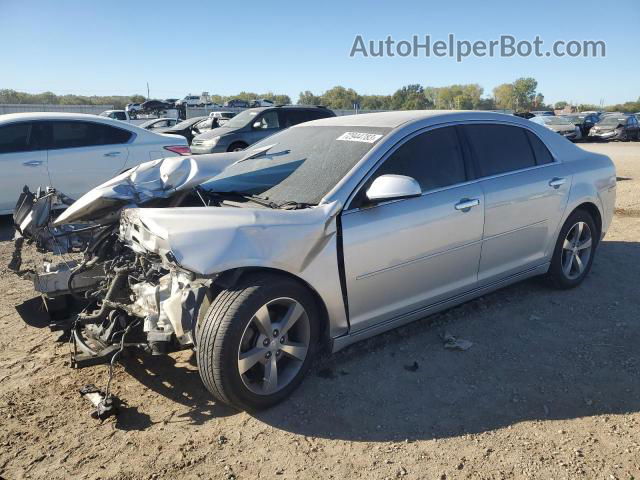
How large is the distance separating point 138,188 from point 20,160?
4548 millimetres

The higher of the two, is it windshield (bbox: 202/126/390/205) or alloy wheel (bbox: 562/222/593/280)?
windshield (bbox: 202/126/390/205)

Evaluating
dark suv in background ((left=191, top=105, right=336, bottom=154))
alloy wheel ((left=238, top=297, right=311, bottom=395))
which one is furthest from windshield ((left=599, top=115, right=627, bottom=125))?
alloy wheel ((left=238, top=297, right=311, bottom=395))

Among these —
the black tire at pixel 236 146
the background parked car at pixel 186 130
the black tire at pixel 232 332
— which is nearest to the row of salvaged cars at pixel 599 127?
the background parked car at pixel 186 130

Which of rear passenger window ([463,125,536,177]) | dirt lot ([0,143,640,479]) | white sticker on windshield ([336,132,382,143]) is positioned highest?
white sticker on windshield ([336,132,382,143])

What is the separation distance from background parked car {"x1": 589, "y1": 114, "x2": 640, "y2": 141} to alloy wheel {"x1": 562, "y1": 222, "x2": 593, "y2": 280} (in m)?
26.1

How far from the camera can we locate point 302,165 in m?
3.64

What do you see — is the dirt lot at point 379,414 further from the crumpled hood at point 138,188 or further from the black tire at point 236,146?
the black tire at point 236,146

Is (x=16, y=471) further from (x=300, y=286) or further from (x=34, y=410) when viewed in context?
(x=300, y=286)

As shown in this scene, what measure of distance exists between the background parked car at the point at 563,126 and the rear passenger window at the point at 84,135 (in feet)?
74.9

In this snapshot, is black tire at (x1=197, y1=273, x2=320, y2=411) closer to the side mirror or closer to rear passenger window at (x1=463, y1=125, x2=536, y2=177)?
the side mirror

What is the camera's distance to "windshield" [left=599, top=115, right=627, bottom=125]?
2689 centimetres

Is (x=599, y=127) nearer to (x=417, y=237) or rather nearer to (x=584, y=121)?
(x=584, y=121)

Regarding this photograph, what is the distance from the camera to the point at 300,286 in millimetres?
2979

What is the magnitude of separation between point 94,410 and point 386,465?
1683 millimetres
